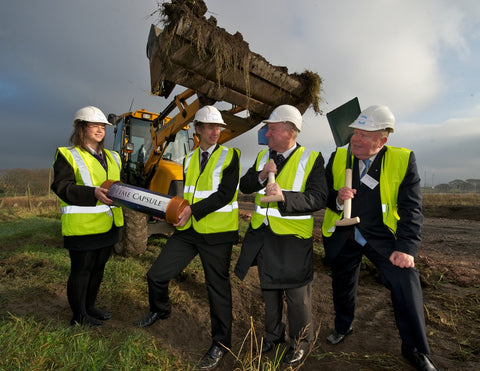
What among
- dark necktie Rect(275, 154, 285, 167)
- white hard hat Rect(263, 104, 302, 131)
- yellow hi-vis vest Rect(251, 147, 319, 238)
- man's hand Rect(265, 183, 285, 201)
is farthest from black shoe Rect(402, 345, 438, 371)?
white hard hat Rect(263, 104, 302, 131)

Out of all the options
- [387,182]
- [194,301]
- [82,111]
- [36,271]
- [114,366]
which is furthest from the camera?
[36,271]

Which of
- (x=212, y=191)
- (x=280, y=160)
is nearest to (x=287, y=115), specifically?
(x=280, y=160)

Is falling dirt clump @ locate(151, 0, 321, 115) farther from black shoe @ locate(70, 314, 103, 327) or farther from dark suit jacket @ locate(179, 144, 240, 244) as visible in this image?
black shoe @ locate(70, 314, 103, 327)

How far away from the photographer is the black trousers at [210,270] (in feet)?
8.75

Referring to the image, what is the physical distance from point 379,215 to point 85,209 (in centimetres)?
274

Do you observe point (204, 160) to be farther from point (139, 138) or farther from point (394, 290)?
point (139, 138)

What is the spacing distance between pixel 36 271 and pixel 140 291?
6.49 feet

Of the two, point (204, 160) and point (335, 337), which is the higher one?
point (204, 160)

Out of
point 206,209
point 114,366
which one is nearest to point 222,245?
point 206,209

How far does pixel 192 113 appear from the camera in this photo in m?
4.82

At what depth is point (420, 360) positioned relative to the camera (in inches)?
90.1

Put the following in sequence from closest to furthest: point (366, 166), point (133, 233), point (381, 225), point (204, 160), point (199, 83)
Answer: point (381, 225) < point (366, 166) < point (204, 160) < point (199, 83) < point (133, 233)

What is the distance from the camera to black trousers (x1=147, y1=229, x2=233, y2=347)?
267 centimetres

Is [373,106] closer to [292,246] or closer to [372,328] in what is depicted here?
[292,246]
